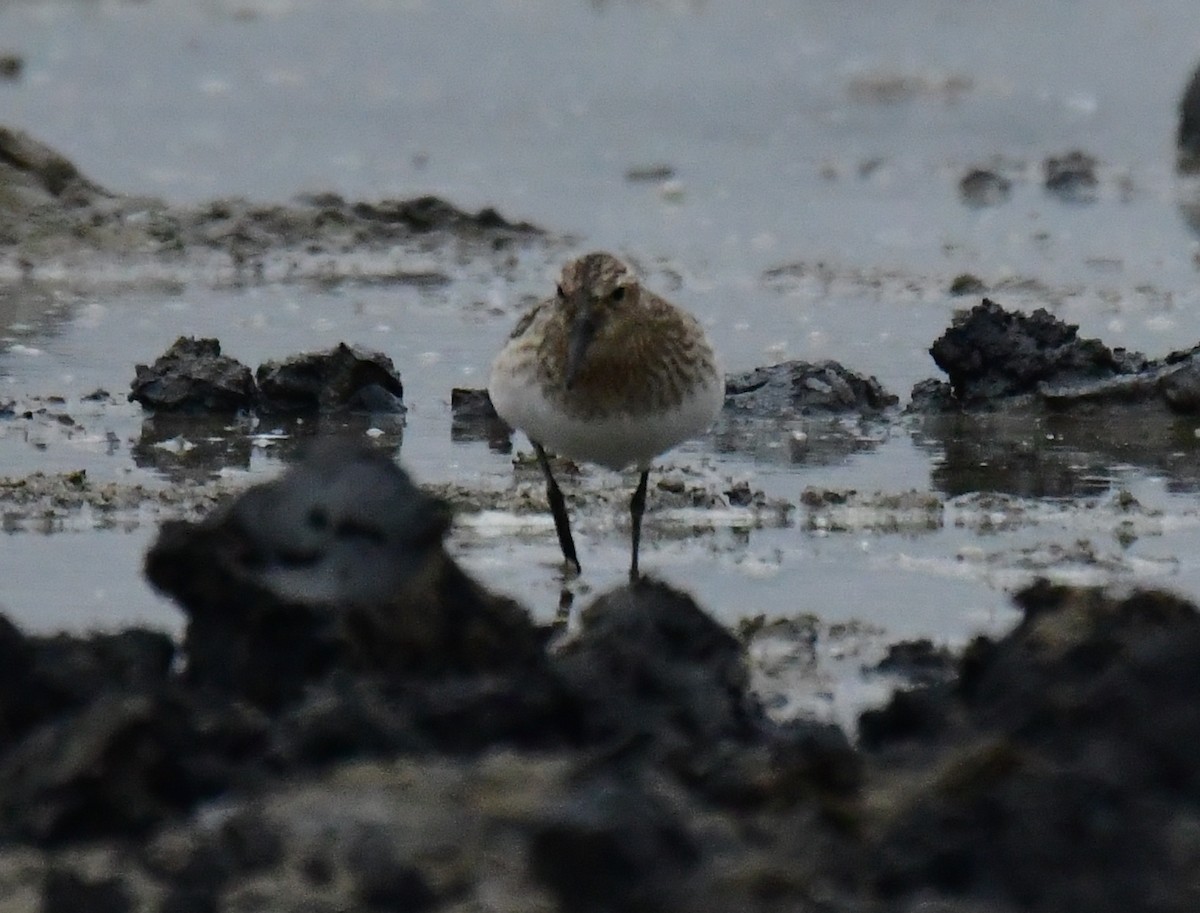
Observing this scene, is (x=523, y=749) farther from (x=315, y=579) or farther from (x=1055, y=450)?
(x=1055, y=450)

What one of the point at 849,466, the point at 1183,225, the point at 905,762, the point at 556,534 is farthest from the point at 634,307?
the point at 1183,225

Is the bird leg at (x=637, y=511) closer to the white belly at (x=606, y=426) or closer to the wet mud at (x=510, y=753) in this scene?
the white belly at (x=606, y=426)

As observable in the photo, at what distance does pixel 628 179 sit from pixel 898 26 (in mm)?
9822

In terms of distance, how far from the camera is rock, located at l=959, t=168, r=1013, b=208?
1775cm

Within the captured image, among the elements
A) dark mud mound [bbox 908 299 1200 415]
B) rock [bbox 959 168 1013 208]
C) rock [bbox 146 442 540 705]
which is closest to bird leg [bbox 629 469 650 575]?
rock [bbox 146 442 540 705]

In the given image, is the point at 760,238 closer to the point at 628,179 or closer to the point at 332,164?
the point at 628,179

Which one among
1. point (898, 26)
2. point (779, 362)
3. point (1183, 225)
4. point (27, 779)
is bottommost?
point (27, 779)

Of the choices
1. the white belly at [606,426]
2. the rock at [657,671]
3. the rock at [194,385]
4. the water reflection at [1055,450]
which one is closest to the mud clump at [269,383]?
the rock at [194,385]

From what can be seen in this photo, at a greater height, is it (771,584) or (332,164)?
(332,164)

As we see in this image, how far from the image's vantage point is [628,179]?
18578mm

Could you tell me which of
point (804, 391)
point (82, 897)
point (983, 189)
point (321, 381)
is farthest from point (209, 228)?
point (82, 897)

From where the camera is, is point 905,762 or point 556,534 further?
point 556,534

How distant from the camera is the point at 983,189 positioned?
59.0 ft

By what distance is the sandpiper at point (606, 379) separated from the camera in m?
8.65
